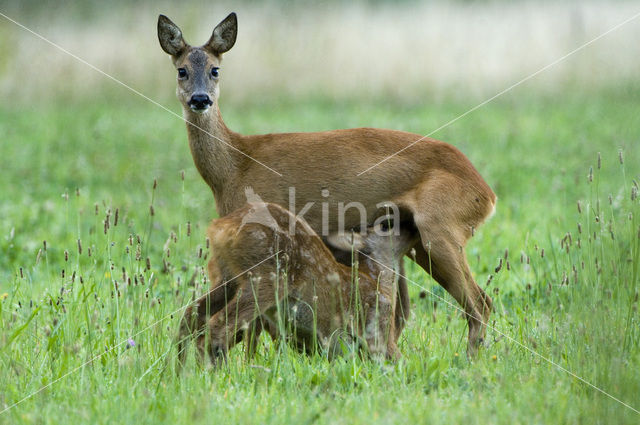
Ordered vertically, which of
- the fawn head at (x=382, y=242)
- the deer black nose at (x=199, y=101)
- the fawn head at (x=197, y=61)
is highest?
the fawn head at (x=197, y=61)

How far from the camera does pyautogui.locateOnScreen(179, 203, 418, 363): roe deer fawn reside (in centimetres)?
473

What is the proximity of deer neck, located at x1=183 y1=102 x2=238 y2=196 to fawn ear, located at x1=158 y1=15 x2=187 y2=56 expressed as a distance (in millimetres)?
465

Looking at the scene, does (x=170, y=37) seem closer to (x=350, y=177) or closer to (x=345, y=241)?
(x=350, y=177)

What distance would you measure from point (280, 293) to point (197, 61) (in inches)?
84.3

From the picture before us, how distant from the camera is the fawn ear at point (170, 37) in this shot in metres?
6.33

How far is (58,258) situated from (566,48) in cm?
998

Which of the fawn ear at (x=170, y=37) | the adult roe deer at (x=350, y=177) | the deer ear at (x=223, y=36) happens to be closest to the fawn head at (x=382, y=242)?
the adult roe deer at (x=350, y=177)

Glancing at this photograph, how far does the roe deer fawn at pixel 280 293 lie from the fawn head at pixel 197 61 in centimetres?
134

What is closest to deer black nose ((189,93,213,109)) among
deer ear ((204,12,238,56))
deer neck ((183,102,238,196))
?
deer neck ((183,102,238,196))

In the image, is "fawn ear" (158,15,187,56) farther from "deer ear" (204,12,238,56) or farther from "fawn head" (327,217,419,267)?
"fawn head" (327,217,419,267)

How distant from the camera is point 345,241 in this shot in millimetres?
5516

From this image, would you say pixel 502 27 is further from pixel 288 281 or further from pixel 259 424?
pixel 259 424

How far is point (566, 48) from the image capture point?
14938 millimetres

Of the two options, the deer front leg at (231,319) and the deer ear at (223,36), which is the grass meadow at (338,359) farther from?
the deer ear at (223,36)
